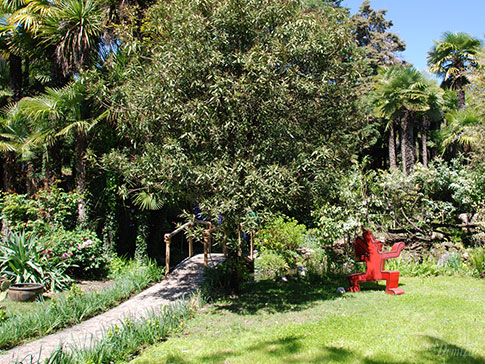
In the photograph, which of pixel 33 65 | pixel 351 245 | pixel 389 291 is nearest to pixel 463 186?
pixel 351 245

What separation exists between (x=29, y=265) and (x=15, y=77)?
7.67 metres

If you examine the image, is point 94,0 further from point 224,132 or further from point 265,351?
point 265,351

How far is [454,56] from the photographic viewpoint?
77.5 feet

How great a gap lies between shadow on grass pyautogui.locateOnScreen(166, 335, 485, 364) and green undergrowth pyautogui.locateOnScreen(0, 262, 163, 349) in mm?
2444

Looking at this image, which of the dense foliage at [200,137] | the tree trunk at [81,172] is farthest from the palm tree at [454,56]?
the tree trunk at [81,172]

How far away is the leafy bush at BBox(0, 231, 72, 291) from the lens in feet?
26.9

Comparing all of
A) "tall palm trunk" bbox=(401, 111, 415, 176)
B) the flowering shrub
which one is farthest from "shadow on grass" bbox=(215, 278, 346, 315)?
"tall palm trunk" bbox=(401, 111, 415, 176)

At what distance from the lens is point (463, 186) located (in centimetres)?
1112

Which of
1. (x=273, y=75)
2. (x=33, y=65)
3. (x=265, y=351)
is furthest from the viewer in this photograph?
(x=33, y=65)

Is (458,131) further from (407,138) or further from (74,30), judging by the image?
(74,30)

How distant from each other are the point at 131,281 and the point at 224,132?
14.2 ft

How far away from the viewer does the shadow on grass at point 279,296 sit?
23.9 feet

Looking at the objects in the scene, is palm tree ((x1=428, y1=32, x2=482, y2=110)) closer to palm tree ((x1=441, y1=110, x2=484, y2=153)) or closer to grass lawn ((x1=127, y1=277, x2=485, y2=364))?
palm tree ((x1=441, y1=110, x2=484, y2=153))

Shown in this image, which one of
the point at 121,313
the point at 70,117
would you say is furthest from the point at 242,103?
the point at 70,117
